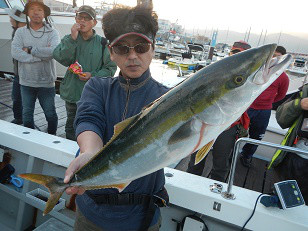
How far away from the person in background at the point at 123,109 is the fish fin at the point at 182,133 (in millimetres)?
670

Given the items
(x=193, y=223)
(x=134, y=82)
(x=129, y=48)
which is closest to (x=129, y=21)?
(x=129, y=48)

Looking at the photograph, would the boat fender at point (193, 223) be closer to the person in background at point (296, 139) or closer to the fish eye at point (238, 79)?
the person in background at point (296, 139)

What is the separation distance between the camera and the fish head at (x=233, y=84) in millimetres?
1254

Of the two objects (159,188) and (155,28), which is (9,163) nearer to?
(159,188)

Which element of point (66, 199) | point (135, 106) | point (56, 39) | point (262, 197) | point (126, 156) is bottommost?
point (66, 199)

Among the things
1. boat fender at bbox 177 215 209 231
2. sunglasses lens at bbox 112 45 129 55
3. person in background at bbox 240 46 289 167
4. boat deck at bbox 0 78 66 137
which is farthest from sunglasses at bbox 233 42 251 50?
boat deck at bbox 0 78 66 137

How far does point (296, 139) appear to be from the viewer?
3.16 meters

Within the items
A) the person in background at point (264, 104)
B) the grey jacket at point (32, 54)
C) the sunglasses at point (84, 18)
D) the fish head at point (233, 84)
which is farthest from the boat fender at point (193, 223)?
the grey jacket at point (32, 54)

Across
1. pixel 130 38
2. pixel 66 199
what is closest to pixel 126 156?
pixel 130 38

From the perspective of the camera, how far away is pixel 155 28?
6.66ft

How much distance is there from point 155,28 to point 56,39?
345 cm

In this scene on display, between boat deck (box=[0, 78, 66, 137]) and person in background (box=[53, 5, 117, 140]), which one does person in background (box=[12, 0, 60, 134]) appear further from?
boat deck (box=[0, 78, 66, 137])

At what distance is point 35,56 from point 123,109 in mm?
3539

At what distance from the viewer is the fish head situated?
1.25m
